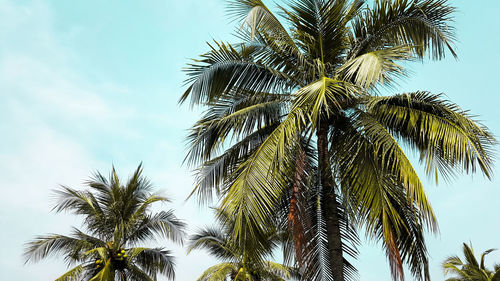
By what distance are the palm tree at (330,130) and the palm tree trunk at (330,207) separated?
20mm

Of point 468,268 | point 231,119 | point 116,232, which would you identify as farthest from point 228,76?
point 468,268

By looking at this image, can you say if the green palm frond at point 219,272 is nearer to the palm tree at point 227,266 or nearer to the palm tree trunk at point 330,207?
the palm tree at point 227,266

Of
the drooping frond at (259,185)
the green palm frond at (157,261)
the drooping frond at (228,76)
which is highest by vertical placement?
the drooping frond at (228,76)

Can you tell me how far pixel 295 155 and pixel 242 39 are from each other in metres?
2.72

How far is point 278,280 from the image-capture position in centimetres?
2186

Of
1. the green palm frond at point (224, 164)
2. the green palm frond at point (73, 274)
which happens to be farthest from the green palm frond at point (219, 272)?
the green palm frond at point (224, 164)

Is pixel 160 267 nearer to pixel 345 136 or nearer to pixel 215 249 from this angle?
pixel 215 249

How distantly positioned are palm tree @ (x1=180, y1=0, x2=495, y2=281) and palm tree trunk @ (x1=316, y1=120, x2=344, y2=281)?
2cm

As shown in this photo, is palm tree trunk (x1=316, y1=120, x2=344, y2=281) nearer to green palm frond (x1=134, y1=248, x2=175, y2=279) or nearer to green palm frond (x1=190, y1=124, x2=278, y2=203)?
green palm frond (x1=190, y1=124, x2=278, y2=203)

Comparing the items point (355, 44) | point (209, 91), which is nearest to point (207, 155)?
point (209, 91)

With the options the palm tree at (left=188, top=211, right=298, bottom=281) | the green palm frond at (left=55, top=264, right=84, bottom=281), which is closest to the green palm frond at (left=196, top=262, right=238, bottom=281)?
the palm tree at (left=188, top=211, right=298, bottom=281)

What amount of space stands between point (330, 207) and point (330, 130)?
5.30 feet

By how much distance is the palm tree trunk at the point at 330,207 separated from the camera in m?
8.73

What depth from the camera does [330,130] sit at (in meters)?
9.79
